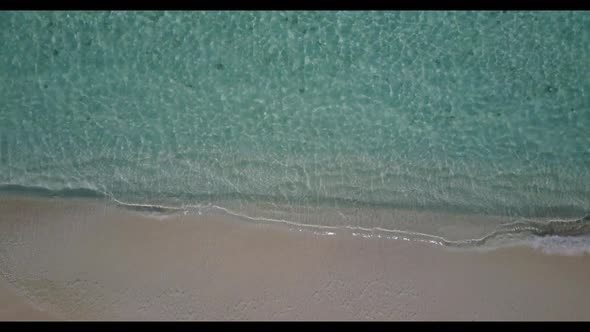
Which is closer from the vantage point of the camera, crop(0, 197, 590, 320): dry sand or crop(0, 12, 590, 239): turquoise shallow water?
crop(0, 197, 590, 320): dry sand

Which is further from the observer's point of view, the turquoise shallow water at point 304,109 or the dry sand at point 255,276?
the turquoise shallow water at point 304,109

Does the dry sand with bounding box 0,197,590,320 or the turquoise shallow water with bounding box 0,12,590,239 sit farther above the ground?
the turquoise shallow water with bounding box 0,12,590,239

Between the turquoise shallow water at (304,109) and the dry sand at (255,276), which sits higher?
the turquoise shallow water at (304,109)

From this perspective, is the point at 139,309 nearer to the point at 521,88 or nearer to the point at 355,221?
the point at 355,221
